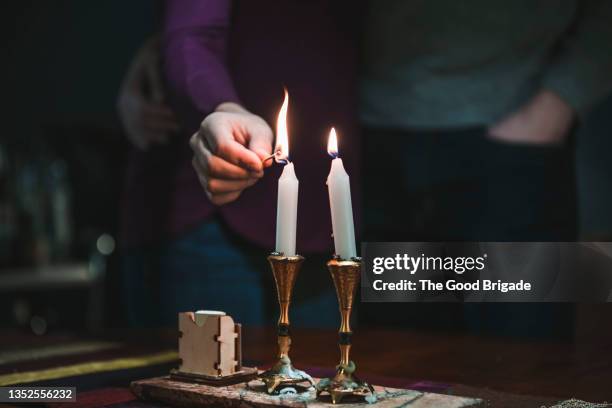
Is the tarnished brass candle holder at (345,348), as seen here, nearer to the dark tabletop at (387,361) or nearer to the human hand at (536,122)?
the dark tabletop at (387,361)

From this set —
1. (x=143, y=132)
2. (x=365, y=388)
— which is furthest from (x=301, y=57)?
(x=365, y=388)

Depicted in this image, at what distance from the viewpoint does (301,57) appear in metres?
1.24

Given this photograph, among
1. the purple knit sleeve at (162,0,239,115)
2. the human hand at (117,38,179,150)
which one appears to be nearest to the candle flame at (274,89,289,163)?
the purple knit sleeve at (162,0,239,115)

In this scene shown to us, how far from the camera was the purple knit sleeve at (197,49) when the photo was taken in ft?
3.56

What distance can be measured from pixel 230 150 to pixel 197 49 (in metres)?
0.31

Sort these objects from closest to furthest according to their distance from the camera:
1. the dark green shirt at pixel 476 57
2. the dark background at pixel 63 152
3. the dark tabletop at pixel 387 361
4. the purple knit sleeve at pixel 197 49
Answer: the dark tabletop at pixel 387 361, the purple knit sleeve at pixel 197 49, the dark green shirt at pixel 476 57, the dark background at pixel 63 152

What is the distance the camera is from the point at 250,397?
68 cm

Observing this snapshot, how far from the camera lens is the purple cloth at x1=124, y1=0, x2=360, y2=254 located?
1.16 metres

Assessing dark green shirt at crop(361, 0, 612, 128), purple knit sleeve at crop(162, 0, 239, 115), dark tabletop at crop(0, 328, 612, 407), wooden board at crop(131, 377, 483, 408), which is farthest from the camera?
dark green shirt at crop(361, 0, 612, 128)

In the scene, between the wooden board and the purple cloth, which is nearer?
the wooden board

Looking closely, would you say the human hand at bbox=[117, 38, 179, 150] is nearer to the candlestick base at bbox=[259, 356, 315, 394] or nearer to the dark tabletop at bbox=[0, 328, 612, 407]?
the dark tabletop at bbox=[0, 328, 612, 407]

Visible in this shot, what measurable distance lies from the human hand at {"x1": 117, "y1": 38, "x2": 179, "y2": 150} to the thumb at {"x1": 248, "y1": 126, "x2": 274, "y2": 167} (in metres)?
0.45

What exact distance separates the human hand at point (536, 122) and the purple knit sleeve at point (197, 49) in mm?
490

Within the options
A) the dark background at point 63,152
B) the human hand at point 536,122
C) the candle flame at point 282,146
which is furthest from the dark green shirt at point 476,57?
the dark background at point 63,152
